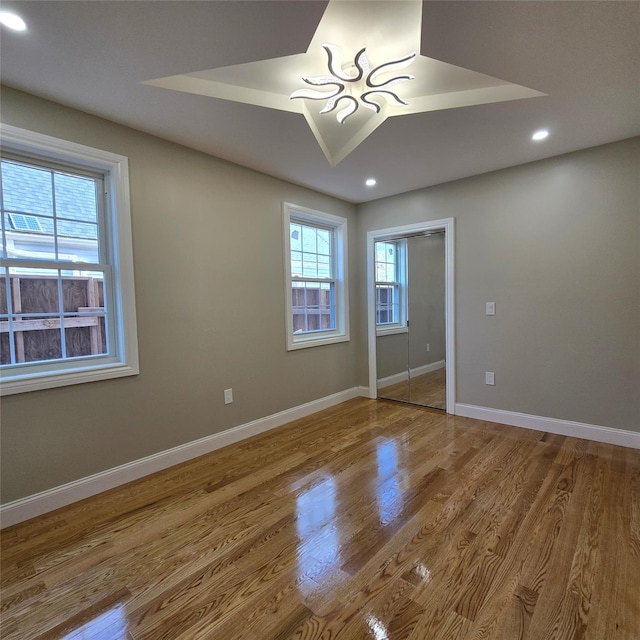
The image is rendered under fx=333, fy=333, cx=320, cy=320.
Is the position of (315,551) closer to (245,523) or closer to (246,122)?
(245,523)

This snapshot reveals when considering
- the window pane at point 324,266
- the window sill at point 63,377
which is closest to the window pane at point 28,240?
the window sill at point 63,377

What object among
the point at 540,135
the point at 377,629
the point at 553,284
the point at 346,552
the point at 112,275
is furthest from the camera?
the point at 553,284

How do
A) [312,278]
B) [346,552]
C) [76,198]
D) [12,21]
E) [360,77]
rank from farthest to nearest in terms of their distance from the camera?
[312,278], [76,198], [360,77], [346,552], [12,21]

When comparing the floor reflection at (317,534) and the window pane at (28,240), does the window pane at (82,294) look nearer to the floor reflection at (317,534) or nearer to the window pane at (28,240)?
the window pane at (28,240)

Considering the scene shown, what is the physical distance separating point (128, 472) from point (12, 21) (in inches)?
99.0

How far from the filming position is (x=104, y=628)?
1.29 m

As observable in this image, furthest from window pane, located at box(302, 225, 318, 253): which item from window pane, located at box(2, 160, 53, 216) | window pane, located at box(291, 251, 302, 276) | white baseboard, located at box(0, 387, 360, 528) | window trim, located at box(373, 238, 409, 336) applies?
window pane, located at box(2, 160, 53, 216)

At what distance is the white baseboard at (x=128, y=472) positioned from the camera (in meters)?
1.94

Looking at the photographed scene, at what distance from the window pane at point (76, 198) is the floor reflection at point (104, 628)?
216 centimetres

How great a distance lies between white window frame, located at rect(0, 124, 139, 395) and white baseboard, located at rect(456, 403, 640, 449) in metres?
3.16

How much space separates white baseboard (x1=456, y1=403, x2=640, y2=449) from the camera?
2.71m

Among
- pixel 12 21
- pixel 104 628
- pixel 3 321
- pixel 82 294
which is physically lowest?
pixel 104 628

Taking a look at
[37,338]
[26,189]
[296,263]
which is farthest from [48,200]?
[296,263]

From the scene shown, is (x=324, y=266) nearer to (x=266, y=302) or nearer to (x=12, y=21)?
(x=266, y=302)
